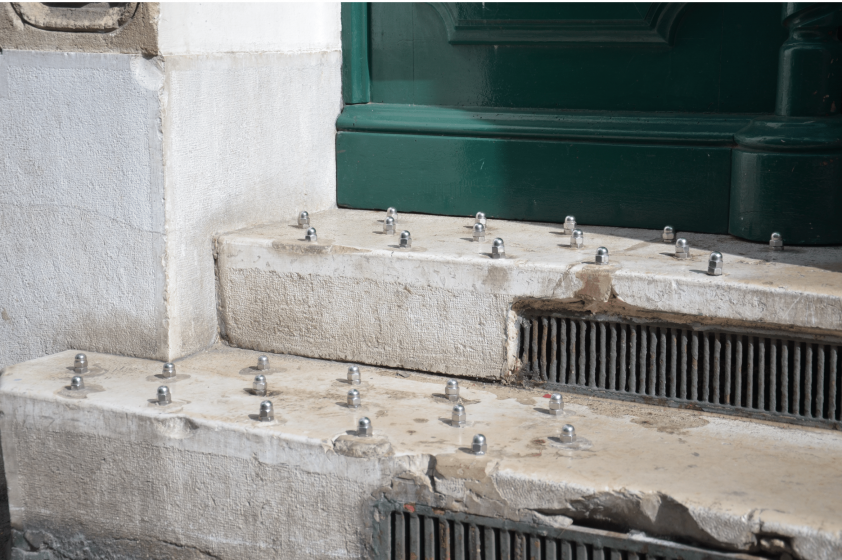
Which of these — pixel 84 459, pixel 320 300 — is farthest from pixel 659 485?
pixel 84 459

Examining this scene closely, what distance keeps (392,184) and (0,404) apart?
1648 millimetres

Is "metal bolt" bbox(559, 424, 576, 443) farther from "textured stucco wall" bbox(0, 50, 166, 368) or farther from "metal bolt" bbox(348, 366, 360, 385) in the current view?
"textured stucco wall" bbox(0, 50, 166, 368)

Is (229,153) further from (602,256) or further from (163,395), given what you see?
(602,256)

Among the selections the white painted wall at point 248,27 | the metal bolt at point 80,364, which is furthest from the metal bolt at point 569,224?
the metal bolt at point 80,364

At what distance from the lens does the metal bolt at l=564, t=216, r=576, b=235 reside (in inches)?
131

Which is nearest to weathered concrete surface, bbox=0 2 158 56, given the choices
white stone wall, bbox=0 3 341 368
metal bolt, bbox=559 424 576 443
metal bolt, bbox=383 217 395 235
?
white stone wall, bbox=0 3 341 368

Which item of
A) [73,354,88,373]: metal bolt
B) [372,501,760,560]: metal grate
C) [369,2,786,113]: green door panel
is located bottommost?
[372,501,760,560]: metal grate

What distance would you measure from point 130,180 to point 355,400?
3.43 ft

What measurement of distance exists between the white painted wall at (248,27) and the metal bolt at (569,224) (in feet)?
3.89

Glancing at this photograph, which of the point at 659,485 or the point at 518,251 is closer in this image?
the point at 659,485

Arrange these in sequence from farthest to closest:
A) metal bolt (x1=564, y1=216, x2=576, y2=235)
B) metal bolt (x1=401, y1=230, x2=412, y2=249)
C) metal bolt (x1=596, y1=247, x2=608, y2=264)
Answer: metal bolt (x1=564, y1=216, x2=576, y2=235), metal bolt (x1=401, y1=230, x2=412, y2=249), metal bolt (x1=596, y1=247, x2=608, y2=264)

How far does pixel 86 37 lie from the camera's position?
10.00ft

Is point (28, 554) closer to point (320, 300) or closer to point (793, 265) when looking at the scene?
point (320, 300)

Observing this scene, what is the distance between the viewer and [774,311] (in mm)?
2576
